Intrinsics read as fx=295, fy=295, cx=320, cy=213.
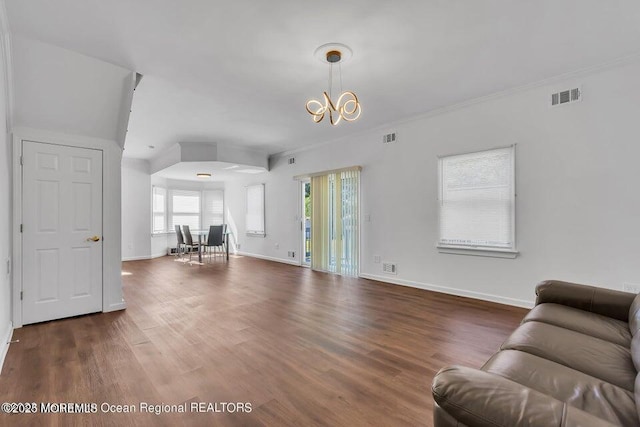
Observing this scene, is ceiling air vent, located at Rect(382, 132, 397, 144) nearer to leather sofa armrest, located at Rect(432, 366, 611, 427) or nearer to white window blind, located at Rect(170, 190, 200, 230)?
leather sofa armrest, located at Rect(432, 366, 611, 427)

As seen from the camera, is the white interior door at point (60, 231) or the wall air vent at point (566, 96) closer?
the white interior door at point (60, 231)

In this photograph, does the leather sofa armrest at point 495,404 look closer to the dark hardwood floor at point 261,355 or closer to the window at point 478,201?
the dark hardwood floor at point 261,355

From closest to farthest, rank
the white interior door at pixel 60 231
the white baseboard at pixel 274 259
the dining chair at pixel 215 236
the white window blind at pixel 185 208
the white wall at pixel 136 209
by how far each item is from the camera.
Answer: the white interior door at pixel 60 231
the white baseboard at pixel 274 259
the dining chair at pixel 215 236
the white wall at pixel 136 209
the white window blind at pixel 185 208

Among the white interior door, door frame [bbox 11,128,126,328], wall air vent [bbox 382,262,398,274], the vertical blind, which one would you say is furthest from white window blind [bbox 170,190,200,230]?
wall air vent [bbox 382,262,398,274]

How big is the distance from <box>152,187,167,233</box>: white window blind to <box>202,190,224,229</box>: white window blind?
3.79ft

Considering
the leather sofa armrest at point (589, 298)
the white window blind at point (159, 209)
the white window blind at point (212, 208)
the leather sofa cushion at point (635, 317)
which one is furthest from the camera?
the white window blind at point (212, 208)

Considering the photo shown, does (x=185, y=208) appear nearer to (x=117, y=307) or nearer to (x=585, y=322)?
(x=117, y=307)

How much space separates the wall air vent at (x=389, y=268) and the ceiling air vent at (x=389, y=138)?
2081 millimetres

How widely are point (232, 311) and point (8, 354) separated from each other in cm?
191

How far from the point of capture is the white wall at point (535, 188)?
121 inches

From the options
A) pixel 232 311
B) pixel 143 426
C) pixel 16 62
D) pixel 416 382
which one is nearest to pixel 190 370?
pixel 143 426

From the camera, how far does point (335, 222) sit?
5.95 metres

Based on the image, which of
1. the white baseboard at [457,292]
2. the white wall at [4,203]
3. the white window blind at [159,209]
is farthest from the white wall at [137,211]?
the white baseboard at [457,292]

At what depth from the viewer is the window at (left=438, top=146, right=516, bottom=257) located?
380cm
